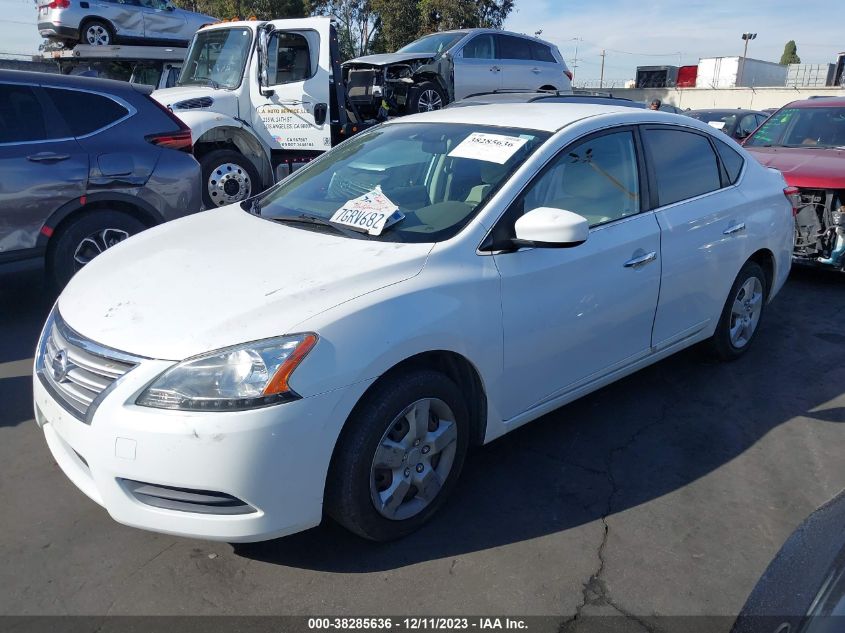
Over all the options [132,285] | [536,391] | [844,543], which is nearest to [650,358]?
[536,391]

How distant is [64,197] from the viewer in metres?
5.27

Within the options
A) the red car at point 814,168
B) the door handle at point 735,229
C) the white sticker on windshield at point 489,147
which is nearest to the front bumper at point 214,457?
the white sticker on windshield at point 489,147

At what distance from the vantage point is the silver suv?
530 inches

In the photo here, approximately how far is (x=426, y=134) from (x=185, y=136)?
305 centimetres

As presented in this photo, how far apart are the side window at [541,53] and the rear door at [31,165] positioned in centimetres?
1034

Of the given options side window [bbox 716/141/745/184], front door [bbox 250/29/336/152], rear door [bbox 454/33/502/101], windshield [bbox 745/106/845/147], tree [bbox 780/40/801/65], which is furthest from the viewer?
tree [bbox 780/40/801/65]

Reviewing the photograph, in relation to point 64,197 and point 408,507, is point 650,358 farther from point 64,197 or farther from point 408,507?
point 64,197

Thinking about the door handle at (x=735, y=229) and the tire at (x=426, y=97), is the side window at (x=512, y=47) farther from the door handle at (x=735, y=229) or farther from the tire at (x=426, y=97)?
the door handle at (x=735, y=229)

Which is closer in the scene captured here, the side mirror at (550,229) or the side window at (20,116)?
the side mirror at (550,229)

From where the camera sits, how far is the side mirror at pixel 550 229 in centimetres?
297

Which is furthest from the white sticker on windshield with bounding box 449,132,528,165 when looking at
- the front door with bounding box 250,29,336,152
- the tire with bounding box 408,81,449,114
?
the tire with bounding box 408,81,449,114

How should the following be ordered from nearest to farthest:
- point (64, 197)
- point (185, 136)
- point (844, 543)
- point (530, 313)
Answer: point (844, 543) → point (530, 313) → point (64, 197) → point (185, 136)

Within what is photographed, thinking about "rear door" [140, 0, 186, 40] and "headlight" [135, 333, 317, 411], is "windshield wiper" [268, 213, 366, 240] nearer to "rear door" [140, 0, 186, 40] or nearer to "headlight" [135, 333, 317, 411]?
"headlight" [135, 333, 317, 411]

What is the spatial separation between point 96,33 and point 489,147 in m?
13.4
